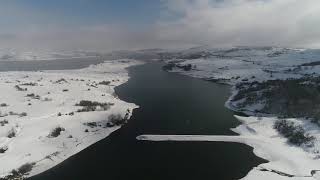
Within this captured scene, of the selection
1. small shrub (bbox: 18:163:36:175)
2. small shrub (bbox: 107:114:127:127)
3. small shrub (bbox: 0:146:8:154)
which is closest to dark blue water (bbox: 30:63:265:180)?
small shrub (bbox: 107:114:127:127)

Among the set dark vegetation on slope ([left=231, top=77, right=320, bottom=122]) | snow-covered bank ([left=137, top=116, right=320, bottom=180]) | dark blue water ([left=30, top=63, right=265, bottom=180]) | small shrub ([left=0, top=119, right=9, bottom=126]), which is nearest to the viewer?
snow-covered bank ([left=137, top=116, right=320, bottom=180])

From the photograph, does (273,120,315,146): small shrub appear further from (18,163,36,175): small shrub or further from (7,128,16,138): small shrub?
(7,128,16,138): small shrub

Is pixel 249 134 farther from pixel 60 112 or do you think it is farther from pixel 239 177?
pixel 60 112

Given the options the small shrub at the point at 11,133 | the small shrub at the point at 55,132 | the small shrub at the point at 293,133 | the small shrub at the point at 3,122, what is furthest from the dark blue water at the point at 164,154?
the small shrub at the point at 3,122

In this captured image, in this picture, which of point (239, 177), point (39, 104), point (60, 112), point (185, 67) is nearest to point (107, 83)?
point (39, 104)

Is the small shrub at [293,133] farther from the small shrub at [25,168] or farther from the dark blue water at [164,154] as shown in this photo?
the small shrub at [25,168]
